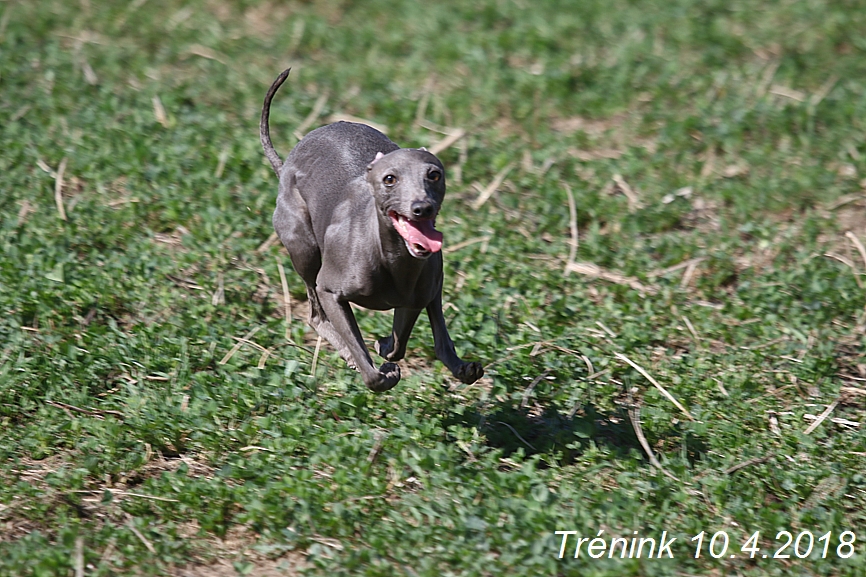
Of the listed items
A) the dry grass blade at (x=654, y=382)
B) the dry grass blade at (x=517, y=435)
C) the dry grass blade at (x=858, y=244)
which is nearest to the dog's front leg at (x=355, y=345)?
the dry grass blade at (x=517, y=435)

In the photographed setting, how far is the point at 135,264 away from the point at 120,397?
4.42 ft

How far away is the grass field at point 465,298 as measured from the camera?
191 inches

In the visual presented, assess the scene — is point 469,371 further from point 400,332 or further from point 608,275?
point 608,275

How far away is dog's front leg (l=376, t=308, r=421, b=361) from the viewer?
529 centimetres

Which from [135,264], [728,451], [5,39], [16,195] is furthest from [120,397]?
[5,39]

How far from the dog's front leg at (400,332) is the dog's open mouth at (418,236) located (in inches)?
26.5

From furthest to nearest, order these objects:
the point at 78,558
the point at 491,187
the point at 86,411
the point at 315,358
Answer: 1. the point at 491,187
2. the point at 315,358
3. the point at 86,411
4. the point at 78,558

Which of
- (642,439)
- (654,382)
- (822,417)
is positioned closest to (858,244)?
(822,417)

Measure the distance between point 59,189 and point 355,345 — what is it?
11.1ft

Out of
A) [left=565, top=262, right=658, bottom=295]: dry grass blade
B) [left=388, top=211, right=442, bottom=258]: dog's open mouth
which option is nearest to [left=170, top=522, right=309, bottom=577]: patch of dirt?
[left=388, top=211, right=442, bottom=258]: dog's open mouth

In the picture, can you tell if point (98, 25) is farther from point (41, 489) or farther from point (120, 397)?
point (41, 489)

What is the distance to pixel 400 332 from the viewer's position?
5375 mm

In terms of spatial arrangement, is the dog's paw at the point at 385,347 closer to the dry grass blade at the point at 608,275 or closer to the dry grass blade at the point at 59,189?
the dry grass blade at the point at 608,275

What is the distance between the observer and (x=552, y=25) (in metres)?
10.7
